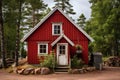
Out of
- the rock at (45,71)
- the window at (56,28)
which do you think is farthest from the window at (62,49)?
the rock at (45,71)

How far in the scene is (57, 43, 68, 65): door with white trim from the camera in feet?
107

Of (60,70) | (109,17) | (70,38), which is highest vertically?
(109,17)

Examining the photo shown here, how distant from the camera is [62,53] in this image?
3303 cm

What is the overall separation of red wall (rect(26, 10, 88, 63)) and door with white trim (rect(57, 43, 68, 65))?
1.38m

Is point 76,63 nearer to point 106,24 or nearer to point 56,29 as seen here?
point 56,29

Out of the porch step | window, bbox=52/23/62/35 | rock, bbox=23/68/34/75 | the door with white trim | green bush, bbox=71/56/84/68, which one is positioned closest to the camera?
rock, bbox=23/68/34/75

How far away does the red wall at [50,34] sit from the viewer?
3412 cm

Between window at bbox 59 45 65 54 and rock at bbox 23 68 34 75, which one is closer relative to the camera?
rock at bbox 23 68 34 75

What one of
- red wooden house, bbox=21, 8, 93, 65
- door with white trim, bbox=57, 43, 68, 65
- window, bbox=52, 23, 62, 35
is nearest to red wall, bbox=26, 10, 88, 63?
red wooden house, bbox=21, 8, 93, 65

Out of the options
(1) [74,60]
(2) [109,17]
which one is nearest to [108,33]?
(2) [109,17]

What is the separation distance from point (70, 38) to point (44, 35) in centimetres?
284

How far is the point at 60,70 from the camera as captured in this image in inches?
1227

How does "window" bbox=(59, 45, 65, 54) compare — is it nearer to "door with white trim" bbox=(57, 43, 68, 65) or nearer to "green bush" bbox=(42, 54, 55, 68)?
"door with white trim" bbox=(57, 43, 68, 65)

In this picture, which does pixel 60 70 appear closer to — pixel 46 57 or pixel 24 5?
pixel 46 57
